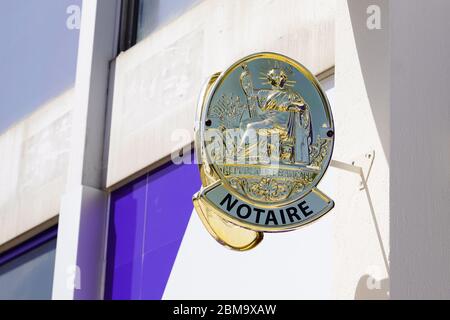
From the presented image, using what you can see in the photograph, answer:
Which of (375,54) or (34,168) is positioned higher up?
(34,168)

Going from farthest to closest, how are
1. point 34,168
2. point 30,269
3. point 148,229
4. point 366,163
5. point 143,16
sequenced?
point 34,168, point 143,16, point 30,269, point 148,229, point 366,163

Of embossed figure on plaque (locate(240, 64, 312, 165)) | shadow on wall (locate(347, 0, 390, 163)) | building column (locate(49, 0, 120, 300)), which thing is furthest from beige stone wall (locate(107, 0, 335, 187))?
embossed figure on plaque (locate(240, 64, 312, 165))

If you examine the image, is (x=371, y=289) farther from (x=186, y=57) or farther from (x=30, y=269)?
(x=30, y=269)

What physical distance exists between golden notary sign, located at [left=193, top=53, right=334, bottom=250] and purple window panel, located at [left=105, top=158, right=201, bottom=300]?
2.49m

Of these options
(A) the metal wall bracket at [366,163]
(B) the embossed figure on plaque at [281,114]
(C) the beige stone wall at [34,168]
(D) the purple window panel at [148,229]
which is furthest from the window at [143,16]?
(B) the embossed figure on plaque at [281,114]

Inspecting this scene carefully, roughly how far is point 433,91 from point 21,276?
18.7 feet

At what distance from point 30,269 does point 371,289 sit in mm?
4690

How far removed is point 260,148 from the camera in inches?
274

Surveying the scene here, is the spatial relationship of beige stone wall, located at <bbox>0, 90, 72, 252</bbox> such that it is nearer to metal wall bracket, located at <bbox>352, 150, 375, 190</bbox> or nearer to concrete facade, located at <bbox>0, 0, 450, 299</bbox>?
concrete facade, located at <bbox>0, 0, 450, 299</bbox>

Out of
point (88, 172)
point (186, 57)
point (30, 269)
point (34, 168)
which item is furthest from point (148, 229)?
point (34, 168)

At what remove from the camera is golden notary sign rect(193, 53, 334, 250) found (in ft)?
22.3

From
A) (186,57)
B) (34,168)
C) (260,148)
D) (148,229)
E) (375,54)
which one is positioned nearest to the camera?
(260,148)
